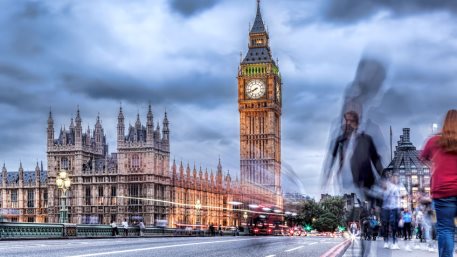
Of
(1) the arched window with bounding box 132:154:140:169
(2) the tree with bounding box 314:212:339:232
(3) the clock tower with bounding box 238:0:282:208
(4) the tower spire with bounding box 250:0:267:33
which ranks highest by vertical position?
(4) the tower spire with bounding box 250:0:267:33

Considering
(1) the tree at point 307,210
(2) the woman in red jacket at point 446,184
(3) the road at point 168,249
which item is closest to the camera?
(2) the woman in red jacket at point 446,184

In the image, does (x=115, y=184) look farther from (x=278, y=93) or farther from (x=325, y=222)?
(x=325, y=222)

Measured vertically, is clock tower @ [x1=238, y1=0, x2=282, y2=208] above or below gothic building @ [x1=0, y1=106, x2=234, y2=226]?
above

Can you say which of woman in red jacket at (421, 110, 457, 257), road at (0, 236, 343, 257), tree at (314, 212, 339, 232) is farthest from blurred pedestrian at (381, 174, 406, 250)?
tree at (314, 212, 339, 232)

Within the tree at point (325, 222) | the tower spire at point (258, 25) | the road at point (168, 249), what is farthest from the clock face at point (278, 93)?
the road at point (168, 249)

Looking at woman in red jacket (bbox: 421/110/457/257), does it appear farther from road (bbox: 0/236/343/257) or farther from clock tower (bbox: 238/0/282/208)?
clock tower (bbox: 238/0/282/208)

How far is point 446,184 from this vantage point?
7.04 meters

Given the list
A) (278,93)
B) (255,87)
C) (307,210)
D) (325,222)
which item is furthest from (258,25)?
(307,210)

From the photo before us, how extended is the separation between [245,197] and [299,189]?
9.77m

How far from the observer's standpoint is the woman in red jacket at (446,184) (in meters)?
7.02

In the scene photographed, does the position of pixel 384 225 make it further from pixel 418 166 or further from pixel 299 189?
pixel 418 166

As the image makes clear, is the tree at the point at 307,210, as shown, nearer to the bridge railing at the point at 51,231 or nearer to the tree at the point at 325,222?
the tree at the point at 325,222

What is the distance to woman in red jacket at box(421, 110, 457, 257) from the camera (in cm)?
702

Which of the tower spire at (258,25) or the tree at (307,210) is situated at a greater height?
the tower spire at (258,25)
